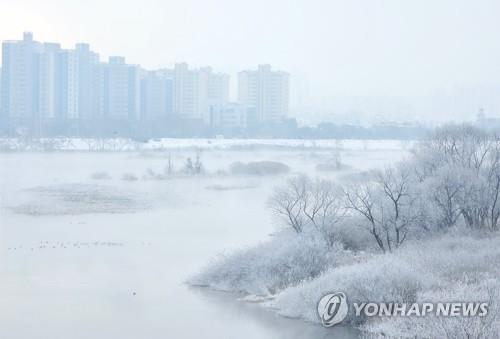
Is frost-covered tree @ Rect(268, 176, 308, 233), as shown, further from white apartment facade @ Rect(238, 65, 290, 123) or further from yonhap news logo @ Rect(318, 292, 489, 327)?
white apartment facade @ Rect(238, 65, 290, 123)

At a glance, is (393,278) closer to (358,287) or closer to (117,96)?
(358,287)

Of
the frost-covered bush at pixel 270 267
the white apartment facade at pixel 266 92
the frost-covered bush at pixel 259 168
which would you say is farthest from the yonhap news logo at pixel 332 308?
the white apartment facade at pixel 266 92

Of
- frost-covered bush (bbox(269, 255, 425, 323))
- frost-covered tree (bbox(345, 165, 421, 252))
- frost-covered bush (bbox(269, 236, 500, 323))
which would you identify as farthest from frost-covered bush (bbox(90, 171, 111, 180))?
frost-covered bush (bbox(269, 255, 425, 323))

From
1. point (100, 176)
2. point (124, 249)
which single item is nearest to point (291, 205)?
point (124, 249)

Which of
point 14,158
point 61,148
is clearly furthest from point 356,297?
point 61,148

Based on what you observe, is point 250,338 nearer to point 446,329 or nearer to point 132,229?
point 446,329

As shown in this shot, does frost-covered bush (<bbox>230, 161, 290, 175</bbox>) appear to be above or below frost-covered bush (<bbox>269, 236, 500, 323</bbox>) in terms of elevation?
above

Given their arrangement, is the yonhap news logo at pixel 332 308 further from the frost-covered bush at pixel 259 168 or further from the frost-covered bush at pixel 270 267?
the frost-covered bush at pixel 259 168
